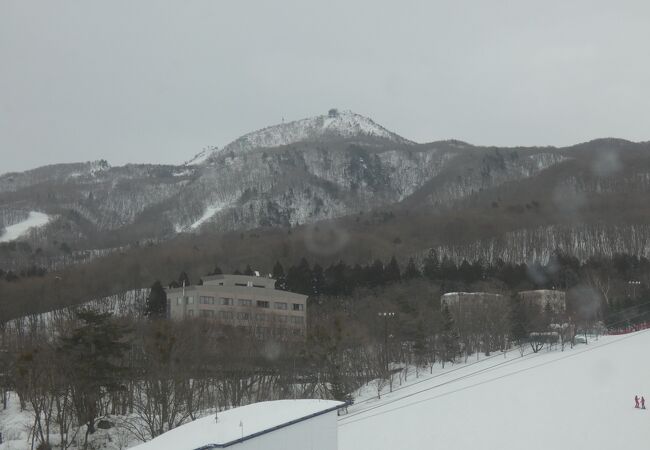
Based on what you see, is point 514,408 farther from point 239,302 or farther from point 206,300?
point 239,302

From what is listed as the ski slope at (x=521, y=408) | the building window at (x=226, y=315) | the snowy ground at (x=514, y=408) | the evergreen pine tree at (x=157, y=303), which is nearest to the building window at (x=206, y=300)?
the building window at (x=226, y=315)

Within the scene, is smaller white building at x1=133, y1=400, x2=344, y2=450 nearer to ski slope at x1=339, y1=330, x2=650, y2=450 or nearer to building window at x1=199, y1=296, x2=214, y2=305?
ski slope at x1=339, y1=330, x2=650, y2=450

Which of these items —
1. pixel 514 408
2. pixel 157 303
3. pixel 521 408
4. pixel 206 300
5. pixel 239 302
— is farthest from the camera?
pixel 157 303

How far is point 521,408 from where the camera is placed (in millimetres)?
29656

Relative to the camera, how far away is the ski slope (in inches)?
961

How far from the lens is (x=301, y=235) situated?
5084 inches

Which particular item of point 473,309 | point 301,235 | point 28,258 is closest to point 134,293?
point 301,235

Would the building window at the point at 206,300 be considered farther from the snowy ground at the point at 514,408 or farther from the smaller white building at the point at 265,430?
the smaller white building at the point at 265,430

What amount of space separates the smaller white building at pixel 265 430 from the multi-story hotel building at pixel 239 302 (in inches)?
1694

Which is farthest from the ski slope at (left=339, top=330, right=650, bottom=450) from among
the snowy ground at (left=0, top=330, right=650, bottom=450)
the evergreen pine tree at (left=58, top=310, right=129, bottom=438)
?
the evergreen pine tree at (left=58, top=310, right=129, bottom=438)

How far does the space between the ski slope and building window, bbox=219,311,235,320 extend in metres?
22.4

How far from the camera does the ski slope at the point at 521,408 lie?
2442cm

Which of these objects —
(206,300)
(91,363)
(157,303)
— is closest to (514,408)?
(91,363)

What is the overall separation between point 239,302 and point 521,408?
4030 cm
